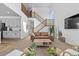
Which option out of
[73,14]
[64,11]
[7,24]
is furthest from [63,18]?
[7,24]

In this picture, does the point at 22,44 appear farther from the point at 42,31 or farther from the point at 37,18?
the point at 37,18

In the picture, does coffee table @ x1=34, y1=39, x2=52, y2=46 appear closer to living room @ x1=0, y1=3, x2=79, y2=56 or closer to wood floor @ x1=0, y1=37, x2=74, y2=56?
living room @ x1=0, y1=3, x2=79, y2=56

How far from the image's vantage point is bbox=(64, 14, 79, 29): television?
3.84 m

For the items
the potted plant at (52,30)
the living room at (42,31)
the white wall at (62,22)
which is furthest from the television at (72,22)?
the potted plant at (52,30)

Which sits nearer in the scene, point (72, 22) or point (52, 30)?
point (52, 30)

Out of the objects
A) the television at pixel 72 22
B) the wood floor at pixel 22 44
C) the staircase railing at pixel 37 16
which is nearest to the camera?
the wood floor at pixel 22 44

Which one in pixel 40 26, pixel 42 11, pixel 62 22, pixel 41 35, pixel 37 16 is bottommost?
pixel 41 35

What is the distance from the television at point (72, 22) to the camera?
3.84m

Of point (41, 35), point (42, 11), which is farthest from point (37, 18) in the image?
point (41, 35)

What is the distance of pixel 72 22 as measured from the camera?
13.4 ft

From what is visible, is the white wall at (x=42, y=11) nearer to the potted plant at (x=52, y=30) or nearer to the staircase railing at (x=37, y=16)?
the staircase railing at (x=37, y=16)

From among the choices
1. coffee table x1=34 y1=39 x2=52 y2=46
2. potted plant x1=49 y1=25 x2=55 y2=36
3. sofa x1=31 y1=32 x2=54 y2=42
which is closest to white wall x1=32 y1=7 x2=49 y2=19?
potted plant x1=49 y1=25 x2=55 y2=36

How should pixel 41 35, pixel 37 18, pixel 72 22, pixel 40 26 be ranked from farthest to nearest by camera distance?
pixel 72 22
pixel 41 35
pixel 40 26
pixel 37 18

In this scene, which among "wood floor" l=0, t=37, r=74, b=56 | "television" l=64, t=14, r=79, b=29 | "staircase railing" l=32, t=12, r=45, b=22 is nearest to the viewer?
"wood floor" l=0, t=37, r=74, b=56
